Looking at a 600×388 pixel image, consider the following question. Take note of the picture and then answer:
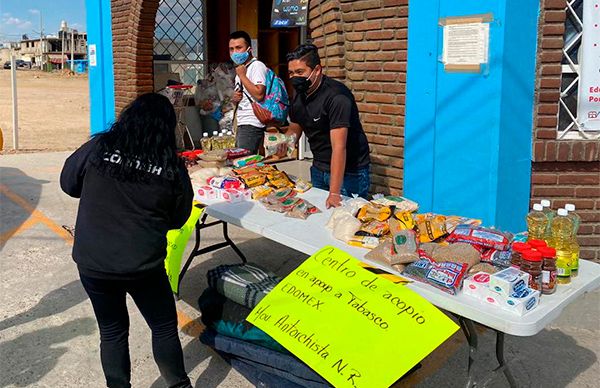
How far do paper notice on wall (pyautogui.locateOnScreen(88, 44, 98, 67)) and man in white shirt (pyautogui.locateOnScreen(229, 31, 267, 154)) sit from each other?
629cm

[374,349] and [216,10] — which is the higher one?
[216,10]

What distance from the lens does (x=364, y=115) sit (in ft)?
18.8

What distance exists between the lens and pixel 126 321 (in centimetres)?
284

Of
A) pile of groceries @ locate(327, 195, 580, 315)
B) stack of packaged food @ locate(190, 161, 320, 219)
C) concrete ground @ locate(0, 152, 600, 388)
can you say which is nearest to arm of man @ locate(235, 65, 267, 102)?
stack of packaged food @ locate(190, 161, 320, 219)

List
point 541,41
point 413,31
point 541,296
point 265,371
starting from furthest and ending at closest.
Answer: point 413,31 → point 541,41 → point 265,371 → point 541,296

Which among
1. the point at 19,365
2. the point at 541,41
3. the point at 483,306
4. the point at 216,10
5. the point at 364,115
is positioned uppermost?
the point at 216,10

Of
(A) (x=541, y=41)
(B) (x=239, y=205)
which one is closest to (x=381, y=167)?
(A) (x=541, y=41)

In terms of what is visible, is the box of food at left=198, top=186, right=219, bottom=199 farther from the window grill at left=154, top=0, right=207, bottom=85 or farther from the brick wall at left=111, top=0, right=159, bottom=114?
the window grill at left=154, top=0, right=207, bottom=85

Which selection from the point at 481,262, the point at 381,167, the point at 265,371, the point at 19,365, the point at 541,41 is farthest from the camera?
the point at 381,167

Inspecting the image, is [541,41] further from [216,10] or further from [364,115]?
[216,10]

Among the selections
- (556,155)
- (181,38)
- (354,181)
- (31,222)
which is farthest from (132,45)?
(556,155)

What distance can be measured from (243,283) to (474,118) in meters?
2.53

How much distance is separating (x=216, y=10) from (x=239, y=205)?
7969 millimetres

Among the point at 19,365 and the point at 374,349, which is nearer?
the point at 374,349
